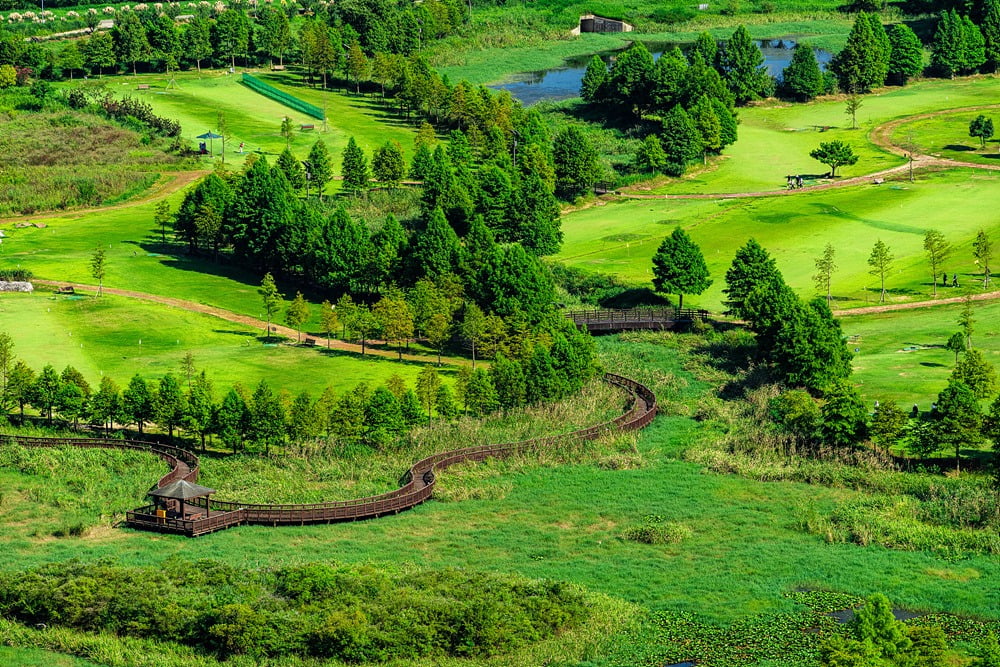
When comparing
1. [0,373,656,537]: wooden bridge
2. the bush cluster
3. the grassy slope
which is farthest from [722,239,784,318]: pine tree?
the bush cluster

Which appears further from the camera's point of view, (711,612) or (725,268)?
(725,268)

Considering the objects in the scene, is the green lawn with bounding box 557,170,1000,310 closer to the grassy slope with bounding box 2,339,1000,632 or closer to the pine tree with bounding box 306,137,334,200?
the pine tree with bounding box 306,137,334,200

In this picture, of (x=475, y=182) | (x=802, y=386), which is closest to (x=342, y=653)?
(x=802, y=386)

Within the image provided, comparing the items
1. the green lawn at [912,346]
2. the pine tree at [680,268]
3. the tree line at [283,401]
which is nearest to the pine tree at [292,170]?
the pine tree at [680,268]

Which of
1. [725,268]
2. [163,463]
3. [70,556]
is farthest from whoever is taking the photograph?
[725,268]

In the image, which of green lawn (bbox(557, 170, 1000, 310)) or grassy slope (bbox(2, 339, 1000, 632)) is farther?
green lawn (bbox(557, 170, 1000, 310))

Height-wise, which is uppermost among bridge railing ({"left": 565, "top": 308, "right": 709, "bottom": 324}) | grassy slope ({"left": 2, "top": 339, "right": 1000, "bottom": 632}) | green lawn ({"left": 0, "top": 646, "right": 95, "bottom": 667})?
bridge railing ({"left": 565, "top": 308, "right": 709, "bottom": 324})

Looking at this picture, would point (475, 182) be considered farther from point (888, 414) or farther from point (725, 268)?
point (888, 414)

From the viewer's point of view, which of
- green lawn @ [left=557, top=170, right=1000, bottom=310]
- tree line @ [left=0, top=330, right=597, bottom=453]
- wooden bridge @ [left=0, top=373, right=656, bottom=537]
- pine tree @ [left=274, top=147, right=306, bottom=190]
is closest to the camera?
wooden bridge @ [left=0, top=373, right=656, bottom=537]
